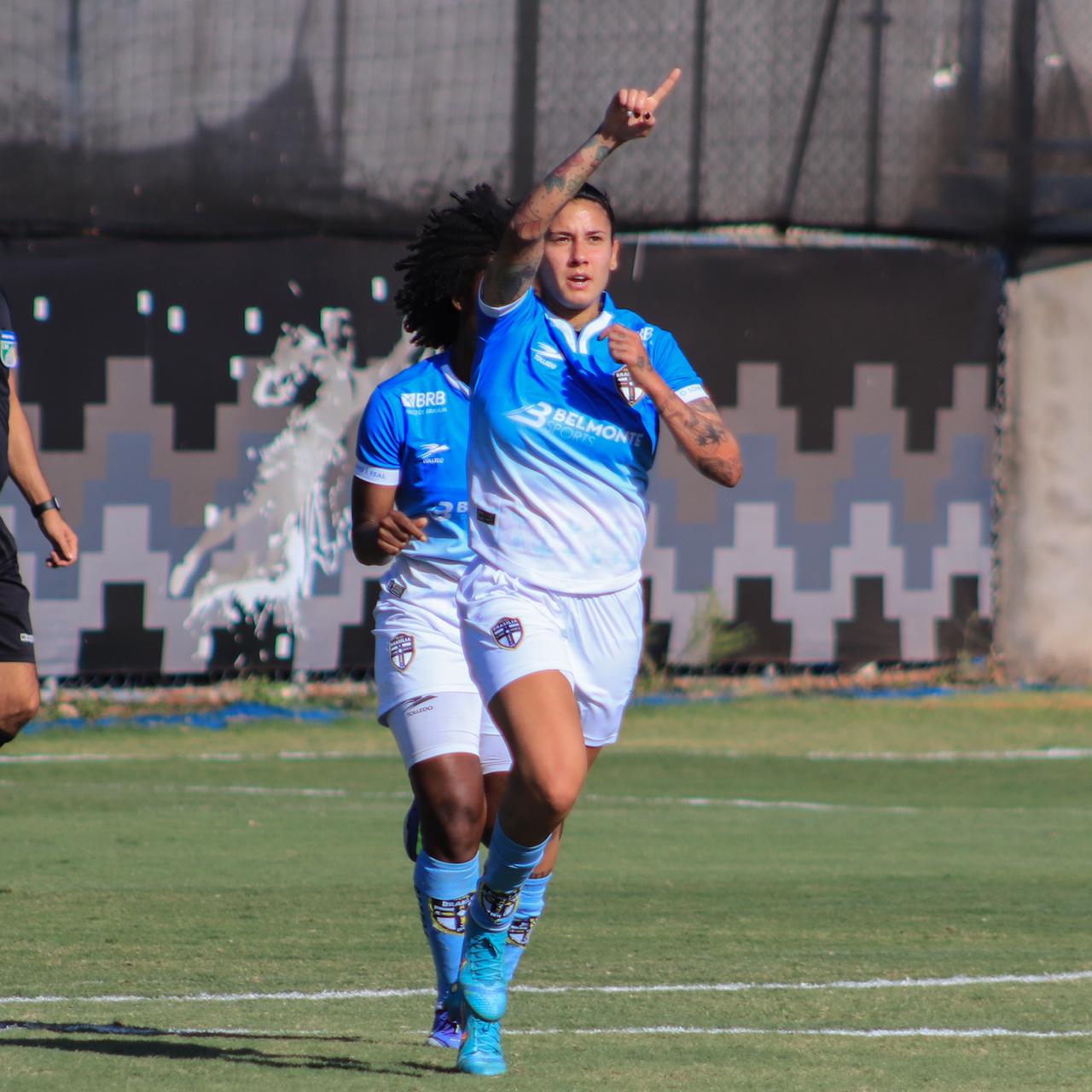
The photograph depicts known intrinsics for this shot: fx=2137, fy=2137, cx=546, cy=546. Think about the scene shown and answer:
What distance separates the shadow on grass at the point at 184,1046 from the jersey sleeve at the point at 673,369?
5.75 ft

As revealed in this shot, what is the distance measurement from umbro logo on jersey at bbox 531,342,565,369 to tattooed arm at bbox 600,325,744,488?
0.12 meters

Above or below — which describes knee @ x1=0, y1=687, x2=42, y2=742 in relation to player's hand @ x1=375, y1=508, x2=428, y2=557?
below

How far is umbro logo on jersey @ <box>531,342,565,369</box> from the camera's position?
5238 millimetres

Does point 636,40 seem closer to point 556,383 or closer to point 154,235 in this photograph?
point 154,235

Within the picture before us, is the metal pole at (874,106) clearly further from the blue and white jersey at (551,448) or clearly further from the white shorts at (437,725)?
the blue and white jersey at (551,448)

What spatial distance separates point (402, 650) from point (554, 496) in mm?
961

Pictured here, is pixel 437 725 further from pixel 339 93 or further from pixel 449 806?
pixel 339 93

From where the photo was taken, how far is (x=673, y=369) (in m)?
5.39

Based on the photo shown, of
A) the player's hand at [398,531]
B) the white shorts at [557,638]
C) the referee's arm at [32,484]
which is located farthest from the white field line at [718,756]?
the white shorts at [557,638]

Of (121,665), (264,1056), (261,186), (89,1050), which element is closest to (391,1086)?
(264,1056)

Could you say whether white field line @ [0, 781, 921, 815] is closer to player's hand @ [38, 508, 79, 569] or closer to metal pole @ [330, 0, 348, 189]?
player's hand @ [38, 508, 79, 569]

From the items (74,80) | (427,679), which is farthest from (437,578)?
(74,80)

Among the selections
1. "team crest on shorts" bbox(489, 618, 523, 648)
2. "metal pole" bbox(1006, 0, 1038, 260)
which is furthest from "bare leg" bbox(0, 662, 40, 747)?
"metal pole" bbox(1006, 0, 1038, 260)

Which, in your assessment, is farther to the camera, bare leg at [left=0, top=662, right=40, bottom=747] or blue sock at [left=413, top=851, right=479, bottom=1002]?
bare leg at [left=0, top=662, right=40, bottom=747]
